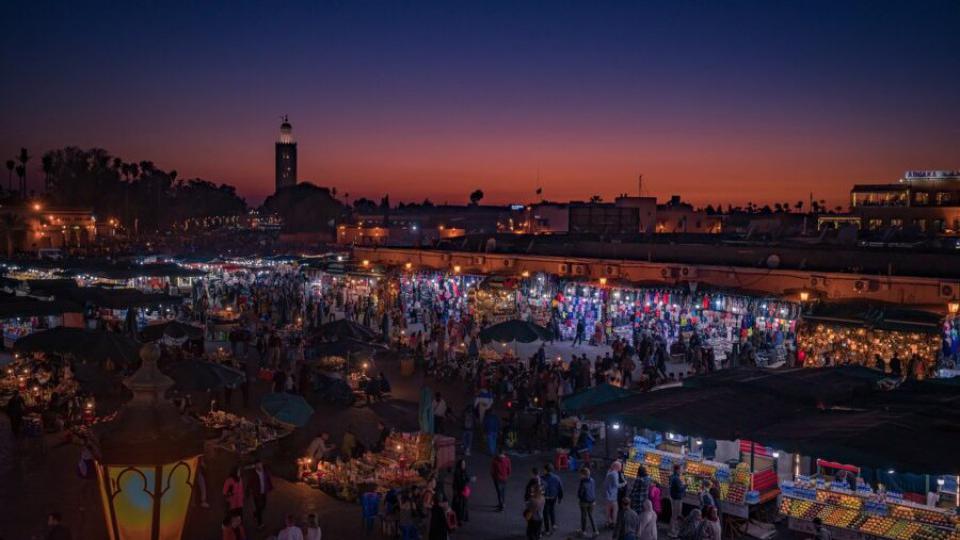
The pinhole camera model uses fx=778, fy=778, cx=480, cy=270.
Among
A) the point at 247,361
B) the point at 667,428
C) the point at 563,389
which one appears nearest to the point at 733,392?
the point at 667,428

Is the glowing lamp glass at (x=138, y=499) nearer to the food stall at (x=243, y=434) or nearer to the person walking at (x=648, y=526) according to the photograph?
the person walking at (x=648, y=526)

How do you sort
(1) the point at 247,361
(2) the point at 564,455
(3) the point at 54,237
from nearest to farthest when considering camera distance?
(2) the point at 564,455 → (1) the point at 247,361 → (3) the point at 54,237

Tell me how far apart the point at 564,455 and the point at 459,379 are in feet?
24.9

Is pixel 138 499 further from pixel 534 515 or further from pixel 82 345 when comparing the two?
pixel 82 345

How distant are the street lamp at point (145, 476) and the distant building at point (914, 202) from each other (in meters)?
55.9

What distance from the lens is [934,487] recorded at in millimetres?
10195

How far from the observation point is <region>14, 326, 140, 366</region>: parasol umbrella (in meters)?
16.8

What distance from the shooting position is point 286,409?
13.2m

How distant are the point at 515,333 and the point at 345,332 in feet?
14.0

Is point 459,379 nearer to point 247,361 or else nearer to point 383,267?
point 247,361

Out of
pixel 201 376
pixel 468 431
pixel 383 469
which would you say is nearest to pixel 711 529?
pixel 383 469

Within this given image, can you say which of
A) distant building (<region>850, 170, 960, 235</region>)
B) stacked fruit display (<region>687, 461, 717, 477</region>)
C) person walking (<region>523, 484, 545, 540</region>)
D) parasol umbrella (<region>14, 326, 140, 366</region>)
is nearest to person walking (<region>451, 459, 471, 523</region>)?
person walking (<region>523, 484, 545, 540</region>)

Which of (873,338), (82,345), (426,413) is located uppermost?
(873,338)

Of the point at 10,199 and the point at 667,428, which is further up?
the point at 10,199
